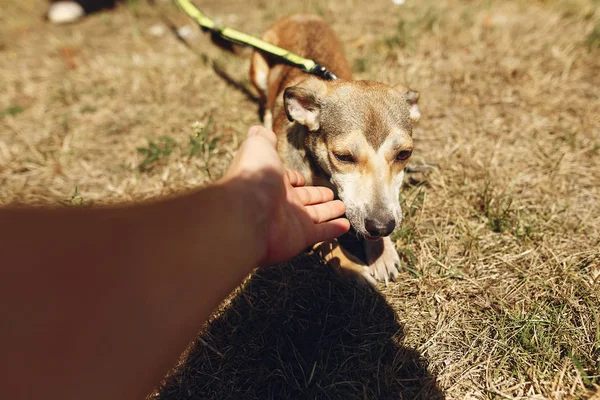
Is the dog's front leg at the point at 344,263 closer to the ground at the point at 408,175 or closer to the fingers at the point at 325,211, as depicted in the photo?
the ground at the point at 408,175

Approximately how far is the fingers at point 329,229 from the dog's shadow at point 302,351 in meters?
0.64

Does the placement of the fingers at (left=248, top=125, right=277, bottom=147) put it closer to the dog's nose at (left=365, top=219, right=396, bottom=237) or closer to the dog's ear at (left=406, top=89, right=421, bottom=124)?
the dog's nose at (left=365, top=219, right=396, bottom=237)

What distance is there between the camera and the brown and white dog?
2648mm

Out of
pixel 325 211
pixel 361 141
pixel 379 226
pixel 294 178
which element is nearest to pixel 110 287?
pixel 325 211

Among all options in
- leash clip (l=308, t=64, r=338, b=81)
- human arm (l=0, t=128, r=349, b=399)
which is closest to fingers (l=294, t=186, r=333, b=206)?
human arm (l=0, t=128, r=349, b=399)

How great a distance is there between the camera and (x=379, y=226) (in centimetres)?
250

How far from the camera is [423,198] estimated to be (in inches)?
133

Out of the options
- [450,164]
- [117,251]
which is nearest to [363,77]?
[450,164]

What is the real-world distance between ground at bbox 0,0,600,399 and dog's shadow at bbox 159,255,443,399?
11 mm

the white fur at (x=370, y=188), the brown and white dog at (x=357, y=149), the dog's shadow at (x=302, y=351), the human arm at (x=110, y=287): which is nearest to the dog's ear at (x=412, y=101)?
the brown and white dog at (x=357, y=149)

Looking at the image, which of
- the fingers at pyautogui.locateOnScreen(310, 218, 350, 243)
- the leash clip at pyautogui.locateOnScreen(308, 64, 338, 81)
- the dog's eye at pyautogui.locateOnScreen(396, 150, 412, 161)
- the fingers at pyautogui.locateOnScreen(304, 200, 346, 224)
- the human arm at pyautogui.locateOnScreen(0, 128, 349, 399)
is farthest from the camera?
the leash clip at pyautogui.locateOnScreen(308, 64, 338, 81)

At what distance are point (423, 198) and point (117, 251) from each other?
2668 mm

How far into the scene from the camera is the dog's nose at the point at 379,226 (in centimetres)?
250

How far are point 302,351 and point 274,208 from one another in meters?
1.08
